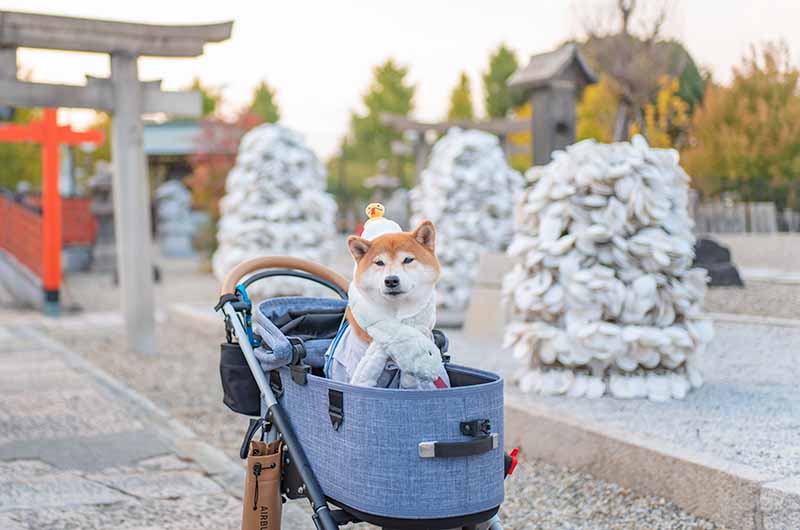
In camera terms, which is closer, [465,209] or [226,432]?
[226,432]

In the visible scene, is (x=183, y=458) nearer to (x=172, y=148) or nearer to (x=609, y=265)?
(x=609, y=265)

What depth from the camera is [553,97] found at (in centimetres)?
715

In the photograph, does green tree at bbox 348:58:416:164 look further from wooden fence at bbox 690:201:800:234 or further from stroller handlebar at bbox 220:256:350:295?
stroller handlebar at bbox 220:256:350:295

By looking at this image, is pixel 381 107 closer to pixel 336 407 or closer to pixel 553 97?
pixel 553 97

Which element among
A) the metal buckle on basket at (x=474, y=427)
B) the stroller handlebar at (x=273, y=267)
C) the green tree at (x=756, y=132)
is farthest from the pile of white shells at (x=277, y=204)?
the green tree at (x=756, y=132)

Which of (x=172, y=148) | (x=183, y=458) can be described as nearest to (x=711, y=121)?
(x=183, y=458)

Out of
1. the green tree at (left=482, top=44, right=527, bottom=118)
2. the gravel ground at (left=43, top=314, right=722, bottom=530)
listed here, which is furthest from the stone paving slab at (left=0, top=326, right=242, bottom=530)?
the green tree at (left=482, top=44, right=527, bottom=118)

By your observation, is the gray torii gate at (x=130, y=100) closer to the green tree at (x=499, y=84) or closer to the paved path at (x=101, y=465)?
the paved path at (x=101, y=465)

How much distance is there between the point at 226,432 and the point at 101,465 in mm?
1039

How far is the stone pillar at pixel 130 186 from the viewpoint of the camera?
7.77 metres

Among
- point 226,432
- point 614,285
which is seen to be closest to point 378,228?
point 614,285

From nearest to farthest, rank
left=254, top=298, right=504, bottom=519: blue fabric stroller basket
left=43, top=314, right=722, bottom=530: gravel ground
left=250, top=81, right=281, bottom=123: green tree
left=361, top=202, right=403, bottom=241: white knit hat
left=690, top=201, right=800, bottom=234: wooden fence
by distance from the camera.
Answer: left=254, top=298, right=504, bottom=519: blue fabric stroller basket
left=361, top=202, right=403, bottom=241: white knit hat
left=43, top=314, right=722, bottom=530: gravel ground
left=690, top=201, right=800, bottom=234: wooden fence
left=250, top=81, right=281, bottom=123: green tree

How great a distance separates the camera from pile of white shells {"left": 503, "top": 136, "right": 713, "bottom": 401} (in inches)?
178

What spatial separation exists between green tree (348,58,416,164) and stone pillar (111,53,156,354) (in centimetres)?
2543
